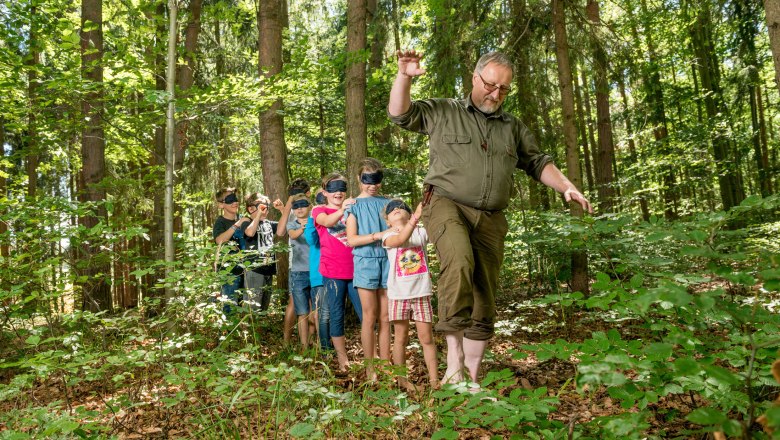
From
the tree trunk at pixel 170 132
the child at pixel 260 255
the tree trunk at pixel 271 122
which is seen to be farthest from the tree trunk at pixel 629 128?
the tree trunk at pixel 271 122

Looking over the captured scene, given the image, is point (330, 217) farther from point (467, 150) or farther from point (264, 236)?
point (264, 236)

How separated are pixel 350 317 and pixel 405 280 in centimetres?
374

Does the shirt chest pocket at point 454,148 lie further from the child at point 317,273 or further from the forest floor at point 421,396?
the child at point 317,273

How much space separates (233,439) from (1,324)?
3391 millimetres

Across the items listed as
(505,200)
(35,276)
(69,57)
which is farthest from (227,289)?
(505,200)

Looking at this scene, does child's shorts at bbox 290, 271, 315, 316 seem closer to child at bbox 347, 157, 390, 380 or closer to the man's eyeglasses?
child at bbox 347, 157, 390, 380

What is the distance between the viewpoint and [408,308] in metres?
4.10

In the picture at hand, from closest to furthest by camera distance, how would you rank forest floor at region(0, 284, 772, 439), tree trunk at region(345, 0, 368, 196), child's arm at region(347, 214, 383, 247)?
forest floor at region(0, 284, 772, 439) < child's arm at region(347, 214, 383, 247) < tree trunk at region(345, 0, 368, 196)

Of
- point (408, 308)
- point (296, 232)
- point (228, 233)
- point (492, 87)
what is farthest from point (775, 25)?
point (228, 233)

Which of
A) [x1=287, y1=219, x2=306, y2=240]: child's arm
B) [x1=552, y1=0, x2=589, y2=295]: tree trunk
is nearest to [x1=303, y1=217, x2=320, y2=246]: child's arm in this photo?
[x1=287, y1=219, x2=306, y2=240]: child's arm

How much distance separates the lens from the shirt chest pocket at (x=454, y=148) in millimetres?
3396

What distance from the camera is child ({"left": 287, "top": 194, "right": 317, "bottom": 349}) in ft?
18.7

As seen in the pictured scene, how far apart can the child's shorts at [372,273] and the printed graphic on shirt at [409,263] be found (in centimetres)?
27

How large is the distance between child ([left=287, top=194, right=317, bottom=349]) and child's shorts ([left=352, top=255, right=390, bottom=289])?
4.53 ft
